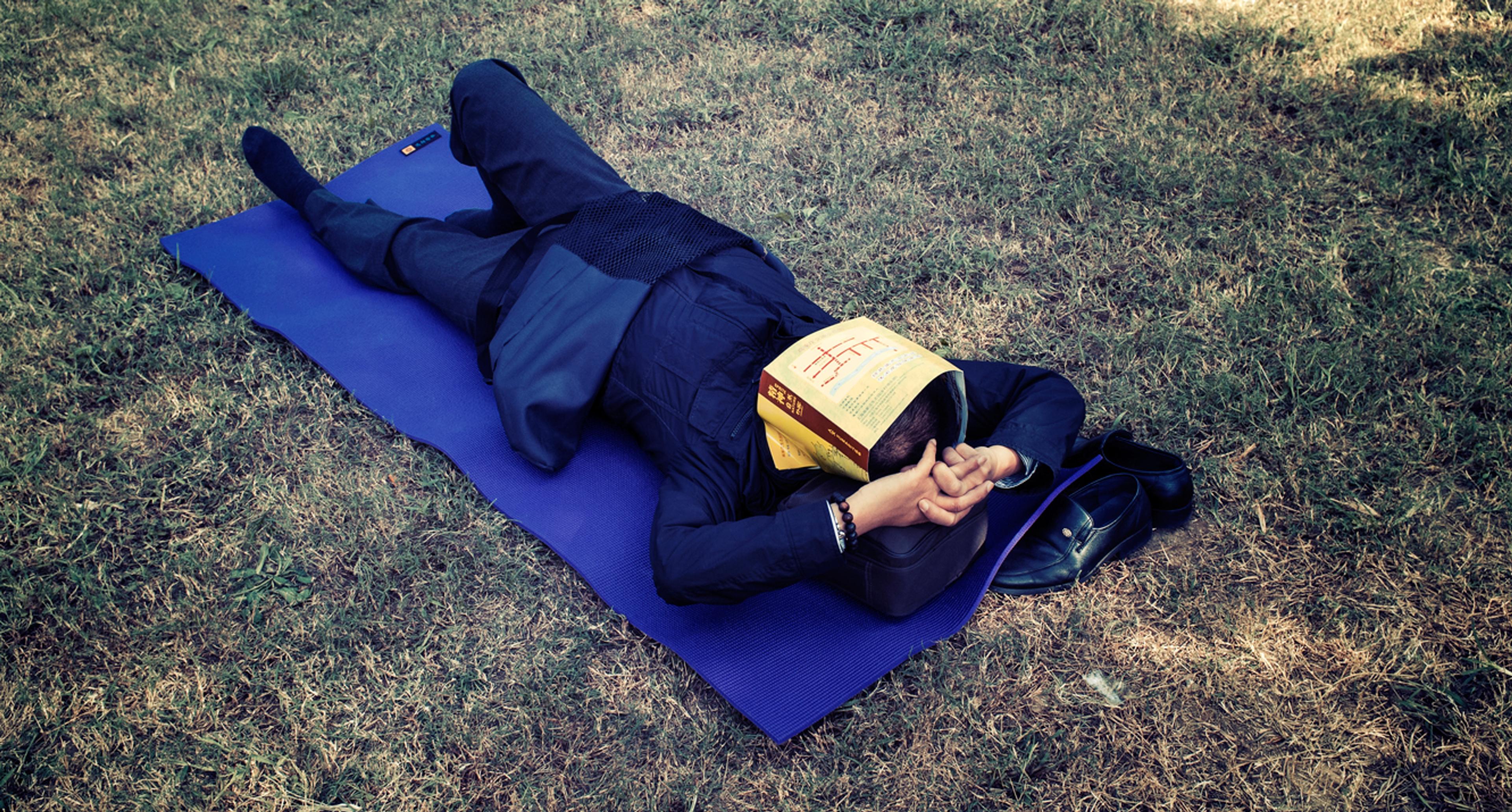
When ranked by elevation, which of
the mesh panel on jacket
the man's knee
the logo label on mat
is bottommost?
the logo label on mat

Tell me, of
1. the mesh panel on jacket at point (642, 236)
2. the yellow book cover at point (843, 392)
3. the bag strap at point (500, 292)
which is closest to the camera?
the yellow book cover at point (843, 392)

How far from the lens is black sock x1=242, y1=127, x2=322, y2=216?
422 cm

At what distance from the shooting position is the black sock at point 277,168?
4.22m

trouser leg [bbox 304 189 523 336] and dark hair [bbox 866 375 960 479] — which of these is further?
trouser leg [bbox 304 189 523 336]

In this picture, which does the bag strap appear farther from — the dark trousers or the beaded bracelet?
the beaded bracelet

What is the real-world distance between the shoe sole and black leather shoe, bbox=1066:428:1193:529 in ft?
0.35

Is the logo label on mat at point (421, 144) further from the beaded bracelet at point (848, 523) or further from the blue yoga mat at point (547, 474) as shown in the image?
the beaded bracelet at point (848, 523)

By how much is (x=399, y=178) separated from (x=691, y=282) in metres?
2.34

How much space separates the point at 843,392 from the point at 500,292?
1633 mm

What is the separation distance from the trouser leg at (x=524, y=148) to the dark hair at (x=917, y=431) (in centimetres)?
167

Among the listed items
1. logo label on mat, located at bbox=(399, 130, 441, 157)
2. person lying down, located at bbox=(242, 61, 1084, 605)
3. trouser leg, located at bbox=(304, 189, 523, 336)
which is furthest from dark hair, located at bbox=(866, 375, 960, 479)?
logo label on mat, located at bbox=(399, 130, 441, 157)

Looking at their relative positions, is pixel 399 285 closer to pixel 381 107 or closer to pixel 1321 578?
pixel 381 107

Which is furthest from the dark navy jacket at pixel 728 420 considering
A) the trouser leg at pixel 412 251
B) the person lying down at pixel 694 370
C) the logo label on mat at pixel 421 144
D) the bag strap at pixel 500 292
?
the logo label on mat at pixel 421 144

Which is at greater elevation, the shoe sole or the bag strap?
the bag strap
